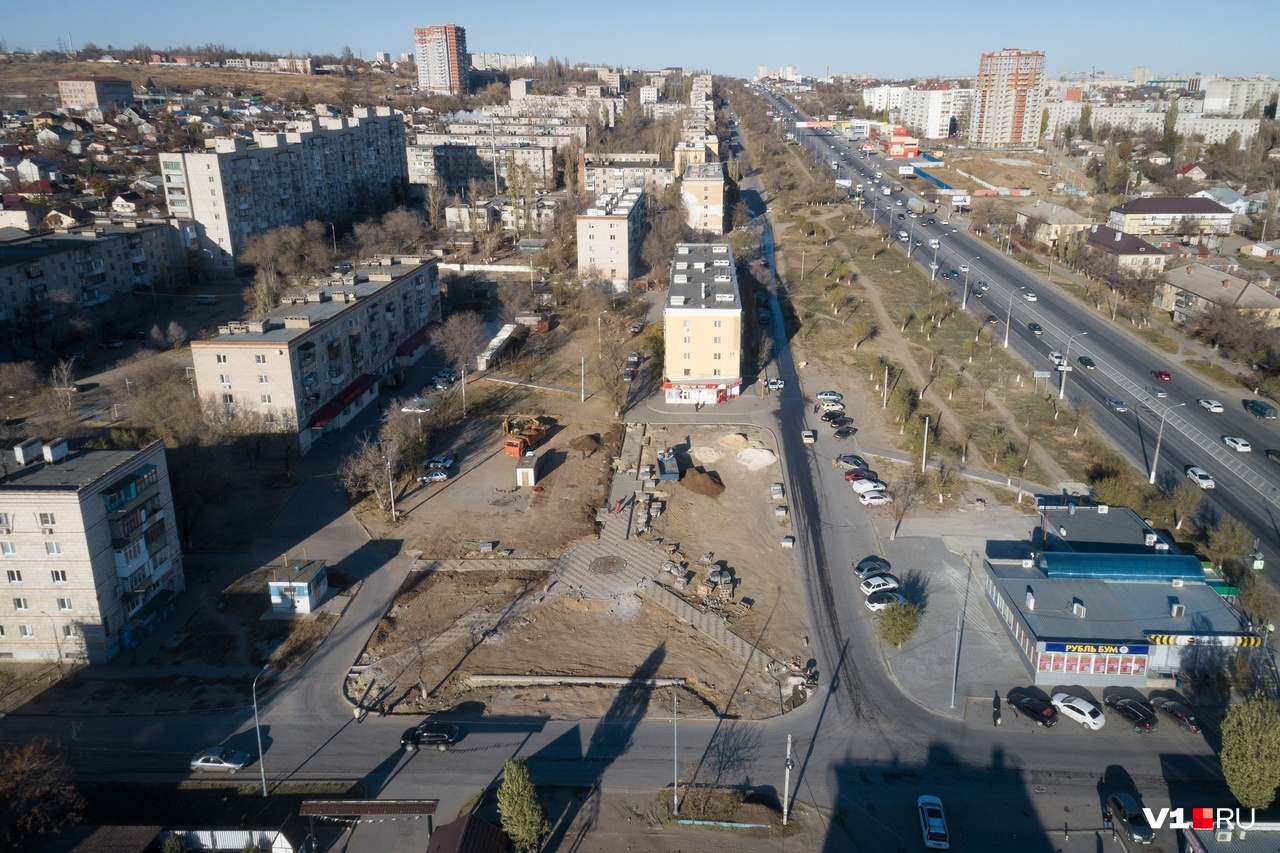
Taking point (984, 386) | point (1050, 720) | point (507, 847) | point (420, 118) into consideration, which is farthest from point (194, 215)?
point (420, 118)

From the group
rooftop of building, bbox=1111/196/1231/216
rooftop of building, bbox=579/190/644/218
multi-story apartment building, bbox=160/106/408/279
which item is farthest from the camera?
rooftop of building, bbox=1111/196/1231/216

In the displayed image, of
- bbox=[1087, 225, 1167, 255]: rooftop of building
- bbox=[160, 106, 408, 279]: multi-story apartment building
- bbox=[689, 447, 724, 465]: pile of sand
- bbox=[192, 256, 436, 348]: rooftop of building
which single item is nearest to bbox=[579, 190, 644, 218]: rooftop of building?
bbox=[192, 256, 436, 348]: rooftop of building

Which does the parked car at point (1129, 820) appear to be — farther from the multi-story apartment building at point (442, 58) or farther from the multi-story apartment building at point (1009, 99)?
the multi-story apartment building at point (442, 58)

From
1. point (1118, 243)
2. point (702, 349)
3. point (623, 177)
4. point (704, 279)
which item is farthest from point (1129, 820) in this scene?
point (623, 177)

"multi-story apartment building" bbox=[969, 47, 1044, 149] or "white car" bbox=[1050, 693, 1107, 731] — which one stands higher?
"multi-story apartment building" bbox=[969, 47, 1044, 149]

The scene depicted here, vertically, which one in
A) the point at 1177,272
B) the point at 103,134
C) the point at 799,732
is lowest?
the point at 799,732

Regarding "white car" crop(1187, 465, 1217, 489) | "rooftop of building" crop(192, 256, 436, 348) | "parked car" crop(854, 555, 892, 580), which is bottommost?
"parked car" crop(854, 555, 892, 580)

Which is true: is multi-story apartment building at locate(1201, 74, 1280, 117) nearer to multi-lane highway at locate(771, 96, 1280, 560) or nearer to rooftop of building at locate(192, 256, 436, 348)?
multi-lane highway at locate(771, 96, 1280, 560)

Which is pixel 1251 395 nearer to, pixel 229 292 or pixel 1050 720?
pixel 1050 720
